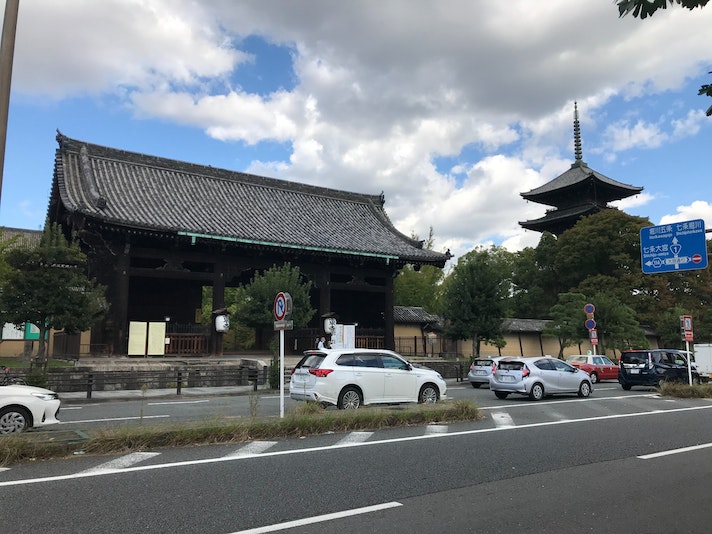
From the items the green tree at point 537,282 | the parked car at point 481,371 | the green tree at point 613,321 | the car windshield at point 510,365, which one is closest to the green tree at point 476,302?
the parked car at point 481,371

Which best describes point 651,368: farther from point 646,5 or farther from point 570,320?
point 646,5

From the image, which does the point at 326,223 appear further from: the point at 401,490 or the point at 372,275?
the point at 401,490

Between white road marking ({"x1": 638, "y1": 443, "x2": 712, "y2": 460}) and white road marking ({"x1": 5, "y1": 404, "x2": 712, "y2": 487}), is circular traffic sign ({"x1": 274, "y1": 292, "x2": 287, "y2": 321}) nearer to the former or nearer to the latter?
white road marking ({"x1": 5, "y1": 404, "x2": 712, "y2": 487})

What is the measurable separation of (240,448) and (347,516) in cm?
389

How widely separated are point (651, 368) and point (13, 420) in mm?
20913

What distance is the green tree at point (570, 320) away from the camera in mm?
33719

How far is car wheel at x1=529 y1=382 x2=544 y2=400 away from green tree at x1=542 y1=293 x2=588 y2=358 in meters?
17.9

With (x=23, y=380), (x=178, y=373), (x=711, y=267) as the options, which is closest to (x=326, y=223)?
(x=178, y=373)

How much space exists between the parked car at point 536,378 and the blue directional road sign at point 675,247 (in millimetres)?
4321

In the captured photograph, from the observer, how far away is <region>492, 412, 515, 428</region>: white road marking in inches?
456

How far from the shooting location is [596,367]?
27.2 meters

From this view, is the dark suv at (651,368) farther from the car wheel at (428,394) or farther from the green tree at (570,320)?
the green tree at (570,320)

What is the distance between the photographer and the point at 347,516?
5391mm


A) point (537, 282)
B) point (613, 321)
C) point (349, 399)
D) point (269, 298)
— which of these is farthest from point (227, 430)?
point (537, 282)
